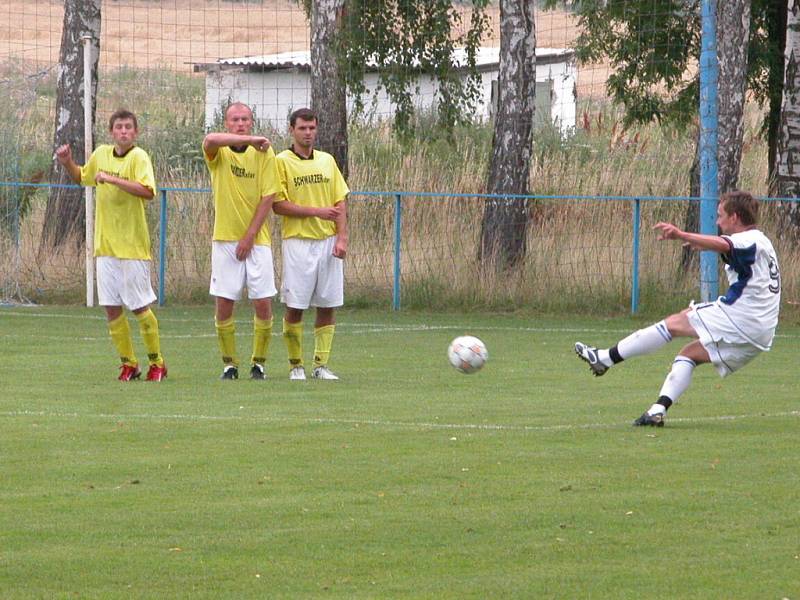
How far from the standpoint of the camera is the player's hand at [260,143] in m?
12.9

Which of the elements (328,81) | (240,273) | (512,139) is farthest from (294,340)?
(328,81)

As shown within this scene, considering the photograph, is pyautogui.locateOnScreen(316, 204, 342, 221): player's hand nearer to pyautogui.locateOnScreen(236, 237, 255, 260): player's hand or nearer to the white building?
pyautogui.locateOnScreen(236, 237, 255, 260): player's hand

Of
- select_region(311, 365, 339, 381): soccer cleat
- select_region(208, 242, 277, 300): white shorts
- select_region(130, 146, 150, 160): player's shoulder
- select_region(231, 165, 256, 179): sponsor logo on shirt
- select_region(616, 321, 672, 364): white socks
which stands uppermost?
select_region(130, 146, 150, 160): player's shoulder

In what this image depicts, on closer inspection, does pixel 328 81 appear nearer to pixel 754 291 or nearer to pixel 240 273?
Result: pixel 240 273

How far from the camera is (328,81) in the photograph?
23.9m

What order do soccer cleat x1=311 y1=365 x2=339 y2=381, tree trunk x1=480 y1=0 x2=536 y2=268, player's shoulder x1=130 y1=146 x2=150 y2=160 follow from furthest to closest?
tree trunk x1=480 y1=0 x2=536 y2=268 < soccer cleat x1=311 y1=365 x2=339 y2=381 < player's shoulder x1=130 y1=146 x2=150 y2=160

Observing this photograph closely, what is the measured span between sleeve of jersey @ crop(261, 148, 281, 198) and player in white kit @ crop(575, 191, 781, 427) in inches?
139

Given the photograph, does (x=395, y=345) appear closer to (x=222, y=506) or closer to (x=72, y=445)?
(x=72, y=445)

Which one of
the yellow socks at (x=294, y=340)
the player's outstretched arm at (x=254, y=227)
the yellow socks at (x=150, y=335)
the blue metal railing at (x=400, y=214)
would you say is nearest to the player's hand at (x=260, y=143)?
the player's outstretched arm at (x=254, y=227)

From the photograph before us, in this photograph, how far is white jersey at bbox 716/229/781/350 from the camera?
1073 cm

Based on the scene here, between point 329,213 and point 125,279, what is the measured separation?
168cm

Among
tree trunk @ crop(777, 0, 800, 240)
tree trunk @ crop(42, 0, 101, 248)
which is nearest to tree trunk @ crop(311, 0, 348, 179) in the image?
tree trunk @ crop(42, 0, 101, 248)

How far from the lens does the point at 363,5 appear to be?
940 inches

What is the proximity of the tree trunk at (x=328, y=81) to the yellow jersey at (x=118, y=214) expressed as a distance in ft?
34.0
